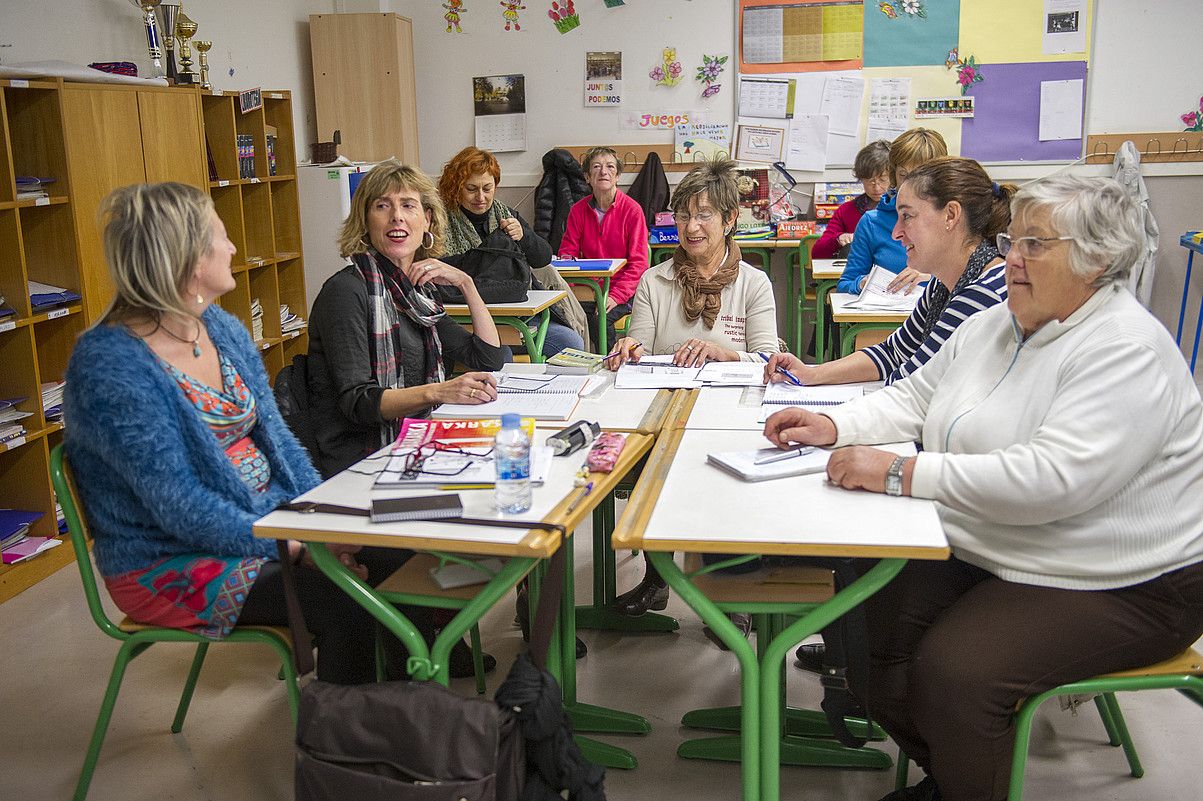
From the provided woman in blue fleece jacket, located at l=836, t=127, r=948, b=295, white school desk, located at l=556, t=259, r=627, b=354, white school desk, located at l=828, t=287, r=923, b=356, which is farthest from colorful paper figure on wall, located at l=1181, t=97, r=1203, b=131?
white school desk, located at l=556, t=259, r=627, b=354

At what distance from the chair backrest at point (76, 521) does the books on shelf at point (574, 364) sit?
1.30 m

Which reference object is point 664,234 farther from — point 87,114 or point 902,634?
point 902,634

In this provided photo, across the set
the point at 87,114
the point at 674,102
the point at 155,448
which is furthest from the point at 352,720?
the point at 674,102

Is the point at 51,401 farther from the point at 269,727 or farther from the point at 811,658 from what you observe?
the point at 811,658

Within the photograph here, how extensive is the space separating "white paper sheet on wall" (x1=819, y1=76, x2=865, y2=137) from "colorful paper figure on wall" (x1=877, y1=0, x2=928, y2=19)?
41 centimetres

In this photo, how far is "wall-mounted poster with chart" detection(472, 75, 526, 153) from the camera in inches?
275

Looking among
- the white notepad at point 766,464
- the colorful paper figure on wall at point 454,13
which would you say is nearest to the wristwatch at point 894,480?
the white notepad at point 766,464

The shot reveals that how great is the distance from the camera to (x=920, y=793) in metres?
2.06

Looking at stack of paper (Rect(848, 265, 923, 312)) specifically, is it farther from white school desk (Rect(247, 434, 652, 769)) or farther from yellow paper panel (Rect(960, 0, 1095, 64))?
yellow paper panel (Rect(960, 0, 1095, 64))

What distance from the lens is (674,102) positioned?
6.83m

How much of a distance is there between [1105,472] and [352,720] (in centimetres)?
127

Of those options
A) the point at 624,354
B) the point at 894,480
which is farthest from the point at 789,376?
the point at 894,480

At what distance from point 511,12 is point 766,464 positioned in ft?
18.4

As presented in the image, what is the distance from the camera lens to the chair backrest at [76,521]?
1.99 metres
